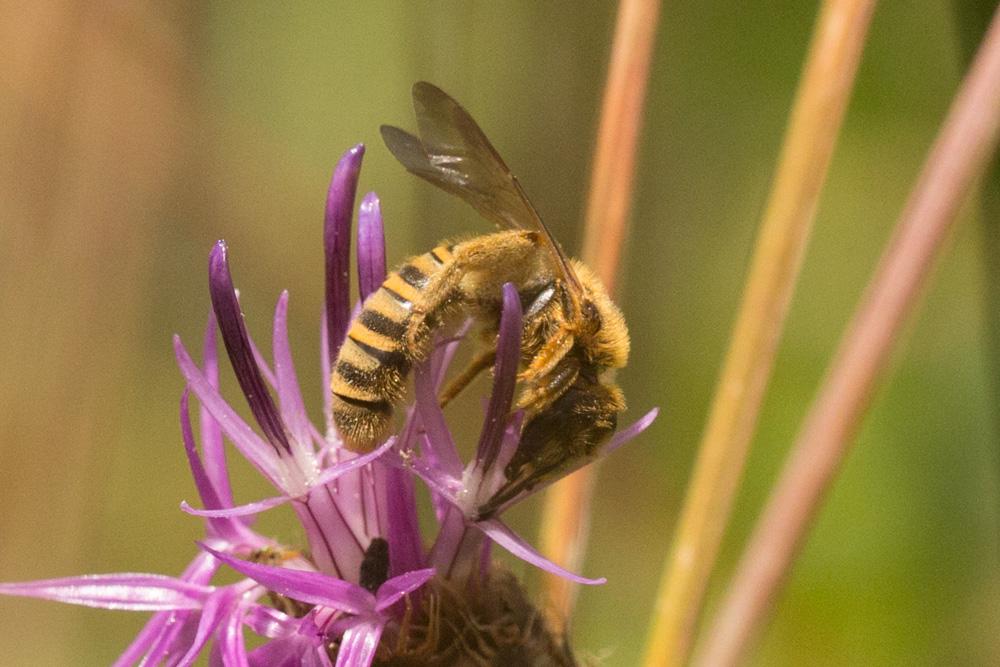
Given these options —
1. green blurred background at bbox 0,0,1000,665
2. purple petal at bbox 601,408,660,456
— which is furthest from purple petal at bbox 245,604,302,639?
green blurred background at bbox 0,0,1000,665

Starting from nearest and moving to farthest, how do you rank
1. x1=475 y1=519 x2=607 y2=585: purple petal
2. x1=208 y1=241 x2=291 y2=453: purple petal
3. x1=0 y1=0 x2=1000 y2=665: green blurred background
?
x1=475 y1=519 x2=607 y2=585: purple petal → x1=208 y1=241 x2=291 y2=453: purple petal → x1=0 y1=0 x2=1000 y2=665: green blurred background

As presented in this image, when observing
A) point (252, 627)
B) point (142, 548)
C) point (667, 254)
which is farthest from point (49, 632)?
point (667, 254)

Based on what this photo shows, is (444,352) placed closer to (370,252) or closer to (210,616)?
(370,252)

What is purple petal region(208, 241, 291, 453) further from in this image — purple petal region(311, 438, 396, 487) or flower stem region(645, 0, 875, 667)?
flower stem region(645, 0, 875, 667)

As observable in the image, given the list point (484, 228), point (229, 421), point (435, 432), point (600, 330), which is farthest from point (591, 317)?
point (484, 228)

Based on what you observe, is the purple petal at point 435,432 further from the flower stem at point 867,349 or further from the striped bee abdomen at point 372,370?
the flower stem at point 867,349
